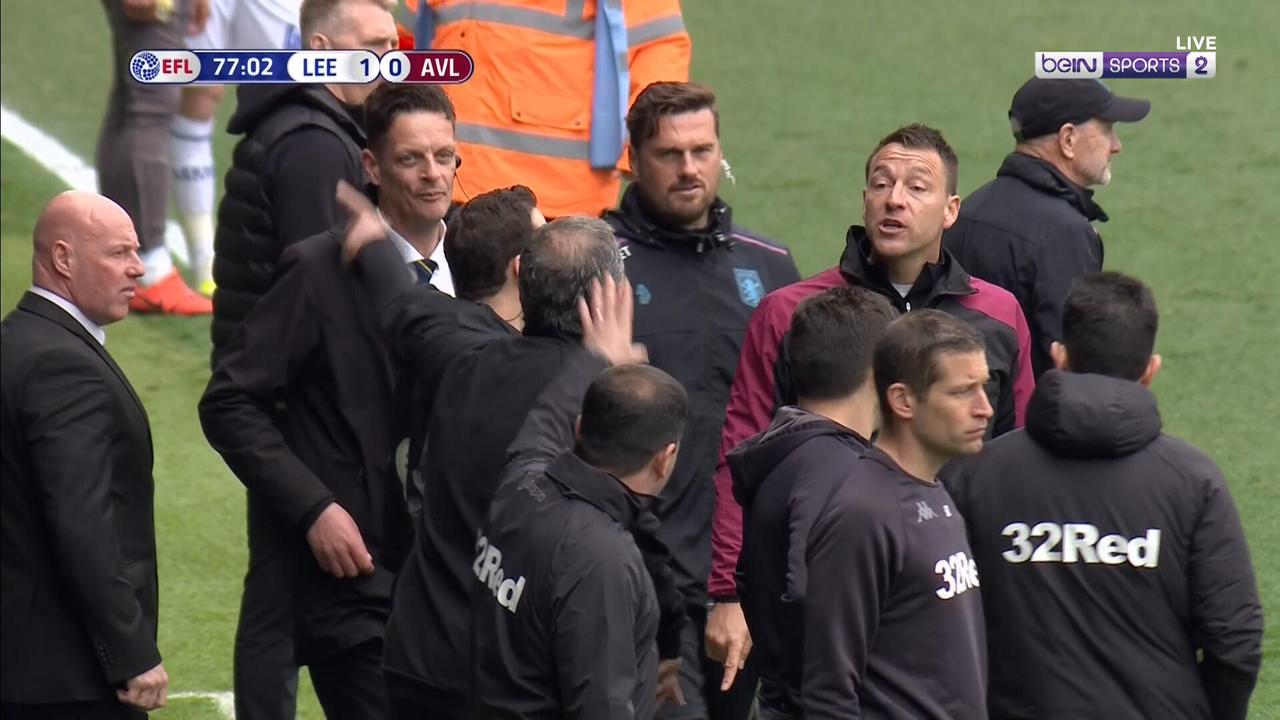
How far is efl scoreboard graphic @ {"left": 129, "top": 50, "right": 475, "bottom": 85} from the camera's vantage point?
4715 millimetres

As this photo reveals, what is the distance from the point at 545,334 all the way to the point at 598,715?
2.69 ft

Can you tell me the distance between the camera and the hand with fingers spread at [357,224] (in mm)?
4598

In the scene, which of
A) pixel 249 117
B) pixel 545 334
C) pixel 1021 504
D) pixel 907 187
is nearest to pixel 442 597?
pixel 545 334

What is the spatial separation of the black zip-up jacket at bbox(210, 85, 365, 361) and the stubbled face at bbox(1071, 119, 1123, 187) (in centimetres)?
182

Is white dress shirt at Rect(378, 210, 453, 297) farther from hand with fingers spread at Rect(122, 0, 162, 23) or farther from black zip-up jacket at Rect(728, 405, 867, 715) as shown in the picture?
hand with fingers spread at Rect(122, 0, 162, 23)

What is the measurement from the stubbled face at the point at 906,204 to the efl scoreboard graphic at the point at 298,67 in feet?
3.97

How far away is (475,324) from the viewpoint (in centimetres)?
422

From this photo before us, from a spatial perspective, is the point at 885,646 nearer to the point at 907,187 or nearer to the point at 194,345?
the point at 907,187

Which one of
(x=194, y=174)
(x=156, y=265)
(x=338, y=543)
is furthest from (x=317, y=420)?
(x=194, y=174)

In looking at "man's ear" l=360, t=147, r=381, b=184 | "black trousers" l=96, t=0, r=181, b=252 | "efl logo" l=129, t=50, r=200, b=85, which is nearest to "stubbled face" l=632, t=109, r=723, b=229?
"man's ear" l=360, t=147, r=381, b=184

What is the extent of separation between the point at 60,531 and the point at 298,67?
1468mm

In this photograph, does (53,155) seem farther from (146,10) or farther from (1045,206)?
(1045,206)

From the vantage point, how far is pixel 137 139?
8.78 m

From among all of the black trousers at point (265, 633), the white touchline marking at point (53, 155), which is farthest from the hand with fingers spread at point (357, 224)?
the white touchline marking at point (53, 155)
